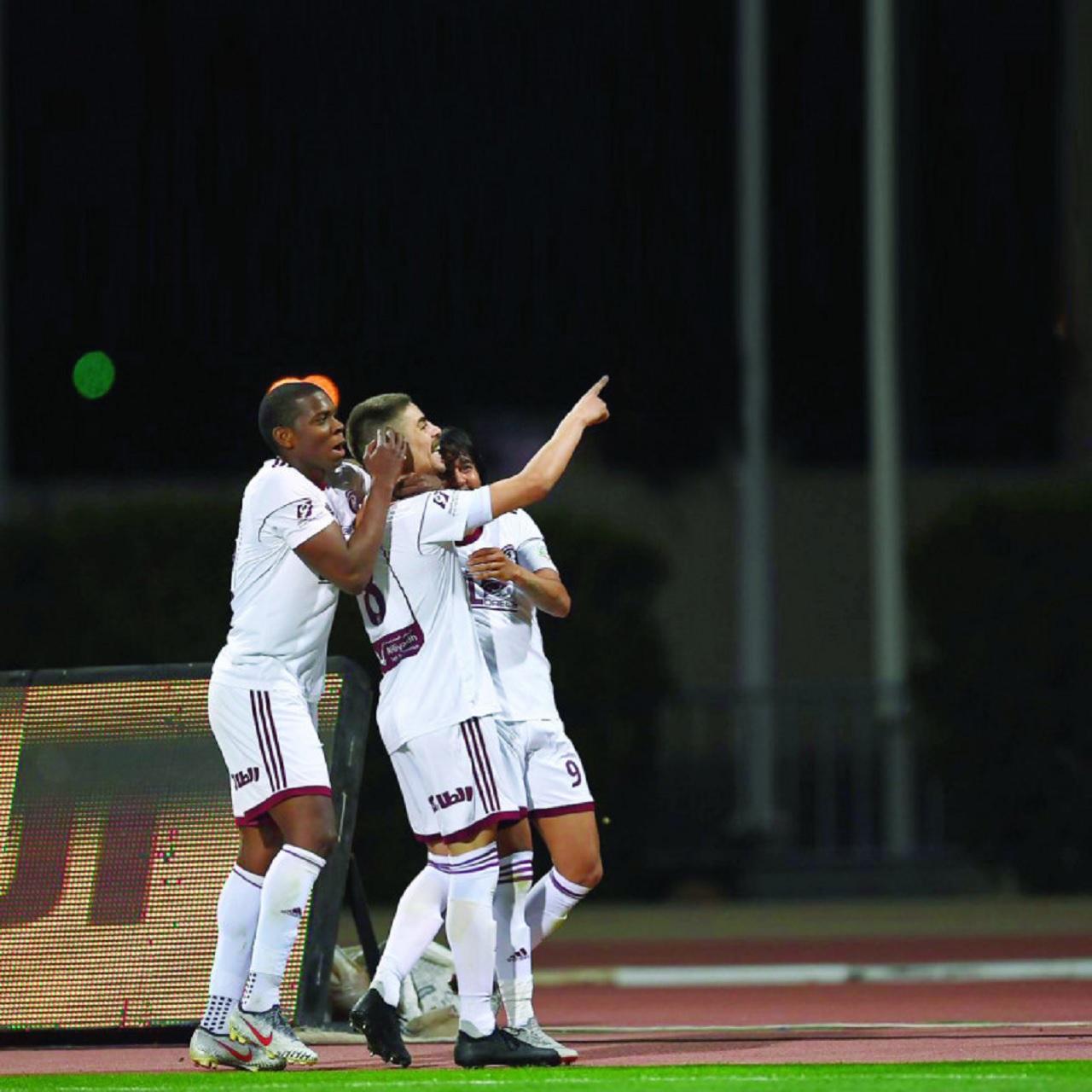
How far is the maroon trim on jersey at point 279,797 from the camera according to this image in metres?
8.66

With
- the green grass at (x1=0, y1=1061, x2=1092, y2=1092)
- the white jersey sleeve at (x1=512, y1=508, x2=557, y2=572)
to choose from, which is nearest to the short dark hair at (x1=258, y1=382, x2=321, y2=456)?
the white jersey sleeve at (x1=512, y1=508, x2=557, y2=572)

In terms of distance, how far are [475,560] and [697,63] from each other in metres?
16.9

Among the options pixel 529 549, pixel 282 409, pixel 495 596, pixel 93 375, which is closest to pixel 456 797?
pixel 495 596

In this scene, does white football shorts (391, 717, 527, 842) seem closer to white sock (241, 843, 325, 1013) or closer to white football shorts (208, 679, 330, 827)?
white football shorts (208, 679, 330, 827)

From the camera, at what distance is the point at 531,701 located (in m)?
9.38

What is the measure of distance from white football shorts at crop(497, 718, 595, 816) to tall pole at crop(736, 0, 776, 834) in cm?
1197

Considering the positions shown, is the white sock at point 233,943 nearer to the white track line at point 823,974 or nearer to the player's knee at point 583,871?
the player's knee at point 583,871

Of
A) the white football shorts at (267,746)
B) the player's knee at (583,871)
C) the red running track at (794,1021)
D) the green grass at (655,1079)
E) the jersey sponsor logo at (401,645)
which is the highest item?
the jersey sponsor logo at (401,645)

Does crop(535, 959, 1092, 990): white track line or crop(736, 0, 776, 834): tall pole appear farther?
crop(736, 0, 776, 834): tall pole

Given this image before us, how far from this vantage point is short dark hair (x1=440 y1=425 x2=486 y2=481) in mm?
9438

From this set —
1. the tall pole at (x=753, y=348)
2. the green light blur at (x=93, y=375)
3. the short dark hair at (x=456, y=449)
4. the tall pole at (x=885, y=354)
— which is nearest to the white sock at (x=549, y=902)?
the short dark hair at (x=456, y=449)

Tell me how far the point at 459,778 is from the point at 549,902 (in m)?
1.19

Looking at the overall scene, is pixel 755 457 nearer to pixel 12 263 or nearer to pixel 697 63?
pixel 697 63

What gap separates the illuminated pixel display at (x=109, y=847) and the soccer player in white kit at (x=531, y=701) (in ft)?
2.89
